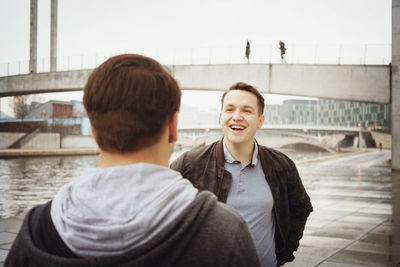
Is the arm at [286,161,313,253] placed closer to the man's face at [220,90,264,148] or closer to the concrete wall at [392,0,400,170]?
the man's face at [220,90,264,148]

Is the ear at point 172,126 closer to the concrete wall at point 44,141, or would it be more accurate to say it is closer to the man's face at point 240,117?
the man's face at point 240,117

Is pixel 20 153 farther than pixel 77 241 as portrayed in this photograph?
Yes

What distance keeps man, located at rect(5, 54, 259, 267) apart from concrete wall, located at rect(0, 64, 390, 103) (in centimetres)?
2057

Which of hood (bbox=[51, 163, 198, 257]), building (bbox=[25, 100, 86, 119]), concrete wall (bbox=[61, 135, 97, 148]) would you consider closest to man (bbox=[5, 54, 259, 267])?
hood (bbox=[51, 163, 198, 257])

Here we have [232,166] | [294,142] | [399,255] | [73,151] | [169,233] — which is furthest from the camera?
[294,142]

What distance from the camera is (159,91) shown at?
1.12 metres

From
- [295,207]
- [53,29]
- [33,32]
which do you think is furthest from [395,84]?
[33,32]

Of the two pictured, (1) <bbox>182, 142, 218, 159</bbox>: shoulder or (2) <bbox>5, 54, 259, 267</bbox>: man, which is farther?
(1) <bbox>182, 142, 218, 159</bbox>: shoulder

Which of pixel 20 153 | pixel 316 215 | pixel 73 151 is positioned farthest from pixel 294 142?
pixel 316 215

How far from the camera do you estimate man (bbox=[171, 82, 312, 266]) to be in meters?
2.48

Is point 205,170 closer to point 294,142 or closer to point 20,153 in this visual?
point 20,153

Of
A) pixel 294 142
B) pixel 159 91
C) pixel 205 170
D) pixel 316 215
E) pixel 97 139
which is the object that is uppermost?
pixel 159 91

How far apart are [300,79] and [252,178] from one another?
23507 millimetres

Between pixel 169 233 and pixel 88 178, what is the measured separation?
0.29m
